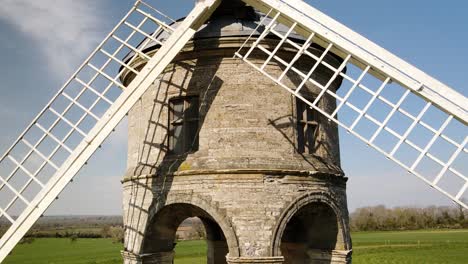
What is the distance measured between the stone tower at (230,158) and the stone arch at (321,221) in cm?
3

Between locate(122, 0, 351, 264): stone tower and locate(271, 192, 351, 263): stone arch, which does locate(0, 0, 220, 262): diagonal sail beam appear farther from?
locate(271, 192, 351, 263): stone arch

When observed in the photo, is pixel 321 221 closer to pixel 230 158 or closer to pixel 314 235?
pixel 314 235

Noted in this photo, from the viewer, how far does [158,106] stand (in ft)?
32.1

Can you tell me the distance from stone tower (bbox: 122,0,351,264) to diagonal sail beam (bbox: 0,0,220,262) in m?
0.69

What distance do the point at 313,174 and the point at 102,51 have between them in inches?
226

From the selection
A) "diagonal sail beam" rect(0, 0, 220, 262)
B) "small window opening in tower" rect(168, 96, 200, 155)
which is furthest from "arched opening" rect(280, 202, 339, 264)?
"diagonal sail beam" rect(0, 0, 220, 262)

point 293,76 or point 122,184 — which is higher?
point 293,76

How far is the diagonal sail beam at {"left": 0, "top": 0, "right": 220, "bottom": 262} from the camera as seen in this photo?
7.15 m

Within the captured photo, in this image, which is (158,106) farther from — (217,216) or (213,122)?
(217,216)

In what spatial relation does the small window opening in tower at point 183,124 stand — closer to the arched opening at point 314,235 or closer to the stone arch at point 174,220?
the stone arch at point 174,220

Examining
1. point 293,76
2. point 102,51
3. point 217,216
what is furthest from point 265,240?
point 102,51

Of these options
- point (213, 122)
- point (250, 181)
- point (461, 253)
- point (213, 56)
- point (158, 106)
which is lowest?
point (461, 253)

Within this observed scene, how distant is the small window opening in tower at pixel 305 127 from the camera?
9555mm

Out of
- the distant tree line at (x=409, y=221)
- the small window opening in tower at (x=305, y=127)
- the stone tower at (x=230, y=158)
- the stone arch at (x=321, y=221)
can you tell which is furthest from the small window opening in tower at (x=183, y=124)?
the distant tree line at (x=409, y=221)
